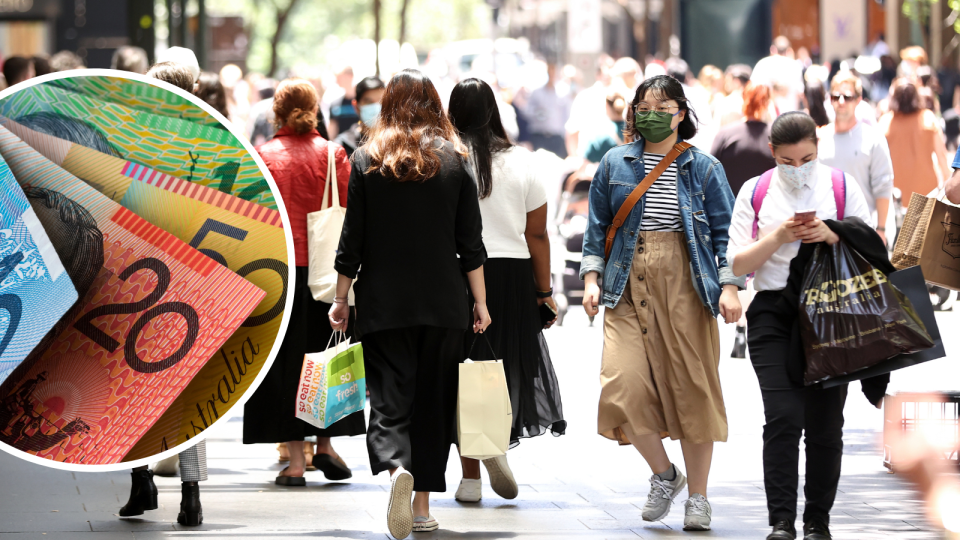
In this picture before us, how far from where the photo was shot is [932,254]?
18.7 ft

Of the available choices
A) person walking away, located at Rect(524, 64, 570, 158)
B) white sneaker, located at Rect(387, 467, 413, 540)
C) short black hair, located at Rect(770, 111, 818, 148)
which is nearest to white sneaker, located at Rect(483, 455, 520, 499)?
white sneaker, located at Rect(387, 467, 413, 540)

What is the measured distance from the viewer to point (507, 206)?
6.45 m

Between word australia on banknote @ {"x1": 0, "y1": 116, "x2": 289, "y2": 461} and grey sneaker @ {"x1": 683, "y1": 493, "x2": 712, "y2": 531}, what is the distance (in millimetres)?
1847

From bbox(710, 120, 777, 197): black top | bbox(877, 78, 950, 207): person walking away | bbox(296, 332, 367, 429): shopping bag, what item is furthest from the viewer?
bbox(877, 78, 950, 207): person walking away

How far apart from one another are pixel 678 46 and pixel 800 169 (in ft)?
117

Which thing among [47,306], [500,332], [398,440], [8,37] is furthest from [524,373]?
[8,37]

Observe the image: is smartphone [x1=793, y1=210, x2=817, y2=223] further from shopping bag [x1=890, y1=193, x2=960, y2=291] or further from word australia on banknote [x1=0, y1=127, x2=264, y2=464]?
word australia on banknote [x1=0, y1=127, x2=264, y2=464]

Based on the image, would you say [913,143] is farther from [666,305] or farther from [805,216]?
[805,216]

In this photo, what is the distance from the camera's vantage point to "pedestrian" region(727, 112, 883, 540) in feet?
18.1

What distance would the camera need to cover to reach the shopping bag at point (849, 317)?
5.32 m

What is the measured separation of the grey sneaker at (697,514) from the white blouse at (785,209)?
3.06 ft

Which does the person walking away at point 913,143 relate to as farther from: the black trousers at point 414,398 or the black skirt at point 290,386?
the black trousers at point 414,398

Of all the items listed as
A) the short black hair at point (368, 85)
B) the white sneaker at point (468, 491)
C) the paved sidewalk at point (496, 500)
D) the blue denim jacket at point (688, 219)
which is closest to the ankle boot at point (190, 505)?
the paved sidewalk at point (496, 500)

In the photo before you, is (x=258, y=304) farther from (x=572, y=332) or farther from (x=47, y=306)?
(x=572, y=332)
